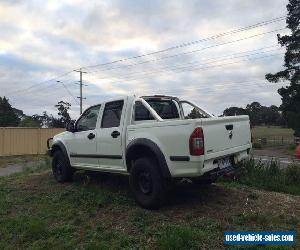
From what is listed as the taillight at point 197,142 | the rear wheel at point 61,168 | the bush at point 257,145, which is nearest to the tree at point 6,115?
the bush at point 257,145

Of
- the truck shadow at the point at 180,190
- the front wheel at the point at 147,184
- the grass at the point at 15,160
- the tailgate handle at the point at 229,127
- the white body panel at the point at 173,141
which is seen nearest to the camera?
the white body panel at the point at 173,141

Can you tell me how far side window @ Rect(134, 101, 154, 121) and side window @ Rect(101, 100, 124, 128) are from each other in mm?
334

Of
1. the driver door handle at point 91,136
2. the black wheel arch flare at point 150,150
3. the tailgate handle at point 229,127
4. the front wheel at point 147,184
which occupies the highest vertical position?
the tailgate handle at point 229,127

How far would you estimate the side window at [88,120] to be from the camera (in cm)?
838

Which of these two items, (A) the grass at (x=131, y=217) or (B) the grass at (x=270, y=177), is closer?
(A) the grass at (x=131, y=217)

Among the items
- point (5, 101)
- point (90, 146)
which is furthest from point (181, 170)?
point (5, 101)

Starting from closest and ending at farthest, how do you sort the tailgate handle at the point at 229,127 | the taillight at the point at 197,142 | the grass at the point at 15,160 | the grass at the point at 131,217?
the grass at the point at 131,217, the taillight at the point at 197,142, the tailgate handle at the point at 229,127, the grass at the point at 15,160

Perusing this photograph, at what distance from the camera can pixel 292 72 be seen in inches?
1661

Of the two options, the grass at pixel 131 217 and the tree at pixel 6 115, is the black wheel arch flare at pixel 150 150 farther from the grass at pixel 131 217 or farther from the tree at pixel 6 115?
the tree at pixel 6 115

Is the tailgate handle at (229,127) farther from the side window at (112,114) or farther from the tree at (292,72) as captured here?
the tree at (292,72)

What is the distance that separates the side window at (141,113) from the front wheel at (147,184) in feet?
2.95

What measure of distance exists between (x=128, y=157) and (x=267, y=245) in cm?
275

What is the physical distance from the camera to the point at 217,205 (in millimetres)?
6703

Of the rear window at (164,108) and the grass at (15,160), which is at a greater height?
the rear window at (164,108)
